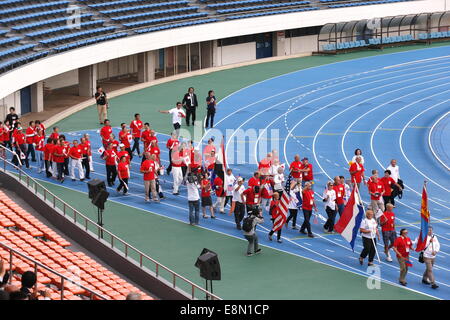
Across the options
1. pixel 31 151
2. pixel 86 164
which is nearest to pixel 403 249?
pixel 86 164

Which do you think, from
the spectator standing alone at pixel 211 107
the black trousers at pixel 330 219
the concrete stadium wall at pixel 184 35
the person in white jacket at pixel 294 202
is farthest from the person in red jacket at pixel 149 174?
the concrete stadium wall at pixel 184 35

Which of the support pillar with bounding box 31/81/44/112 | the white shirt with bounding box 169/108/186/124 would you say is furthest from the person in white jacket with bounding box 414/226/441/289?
the support pillar with bounding box 31/81/44/112

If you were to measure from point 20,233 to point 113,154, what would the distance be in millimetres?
5755

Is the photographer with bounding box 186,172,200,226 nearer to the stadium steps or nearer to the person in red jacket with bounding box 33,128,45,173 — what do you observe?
the stadium steps

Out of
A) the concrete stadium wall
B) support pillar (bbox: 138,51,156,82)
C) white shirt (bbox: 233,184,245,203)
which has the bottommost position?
white shirt (bbox: 233,184,245,203)

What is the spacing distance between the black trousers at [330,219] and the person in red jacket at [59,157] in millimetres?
7140

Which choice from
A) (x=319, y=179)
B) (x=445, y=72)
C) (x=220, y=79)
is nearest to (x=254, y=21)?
(x=220, y=79)

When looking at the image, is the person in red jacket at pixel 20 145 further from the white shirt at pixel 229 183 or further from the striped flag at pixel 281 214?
the striped flag at pixel 281 214

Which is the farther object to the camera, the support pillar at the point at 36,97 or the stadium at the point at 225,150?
the support pillar at the point at 36,97

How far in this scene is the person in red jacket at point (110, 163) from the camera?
25.2 meters

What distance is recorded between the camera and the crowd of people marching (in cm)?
2077

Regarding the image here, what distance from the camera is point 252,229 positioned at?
21016mm

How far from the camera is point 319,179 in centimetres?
2728

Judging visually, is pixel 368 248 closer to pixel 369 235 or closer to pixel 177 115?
pixel 369 235
